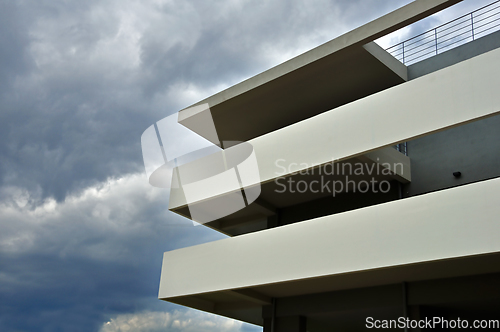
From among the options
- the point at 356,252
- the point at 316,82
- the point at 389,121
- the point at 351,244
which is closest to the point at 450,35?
the point at 316,82

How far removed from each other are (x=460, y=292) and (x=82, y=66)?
1694cm

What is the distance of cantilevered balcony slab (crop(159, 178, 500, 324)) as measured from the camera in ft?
20.5

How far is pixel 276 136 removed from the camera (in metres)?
9.84

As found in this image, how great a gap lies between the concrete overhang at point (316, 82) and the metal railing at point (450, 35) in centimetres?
74

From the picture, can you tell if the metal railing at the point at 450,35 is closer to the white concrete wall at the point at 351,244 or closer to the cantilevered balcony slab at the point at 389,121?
the cantilevered balcony slab at the point at 389,121

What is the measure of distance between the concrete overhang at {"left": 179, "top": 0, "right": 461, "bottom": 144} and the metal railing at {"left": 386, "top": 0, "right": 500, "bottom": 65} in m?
0.74

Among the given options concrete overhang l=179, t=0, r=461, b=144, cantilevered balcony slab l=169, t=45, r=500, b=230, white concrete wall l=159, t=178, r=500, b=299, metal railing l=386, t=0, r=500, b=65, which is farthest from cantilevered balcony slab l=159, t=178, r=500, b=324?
metal railing l=386, t=0, r=500, b=65

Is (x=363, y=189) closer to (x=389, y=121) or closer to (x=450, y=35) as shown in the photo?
(x=389, y=121)

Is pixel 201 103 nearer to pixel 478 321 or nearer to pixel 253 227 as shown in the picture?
pixel 253 227

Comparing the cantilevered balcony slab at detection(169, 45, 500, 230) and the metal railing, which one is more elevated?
the metal railing

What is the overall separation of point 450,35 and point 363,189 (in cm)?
439

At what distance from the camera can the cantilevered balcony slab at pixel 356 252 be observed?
6.25 metres

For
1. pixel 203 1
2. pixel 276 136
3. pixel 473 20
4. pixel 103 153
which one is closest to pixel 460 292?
pixel 276 136

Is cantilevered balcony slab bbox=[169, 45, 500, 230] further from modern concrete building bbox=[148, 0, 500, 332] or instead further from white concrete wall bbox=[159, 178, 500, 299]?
white concrete wall bbox=[159, 178, 500, 299]
